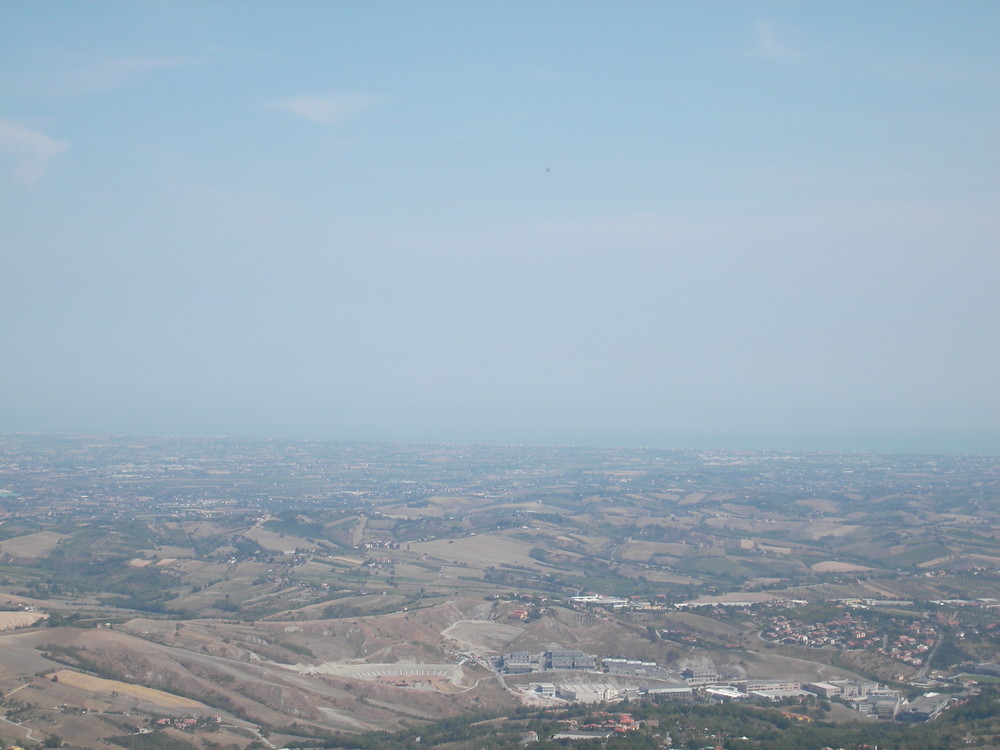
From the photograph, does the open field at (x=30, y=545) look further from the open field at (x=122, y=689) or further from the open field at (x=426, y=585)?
the open field at (x=122, y=689)

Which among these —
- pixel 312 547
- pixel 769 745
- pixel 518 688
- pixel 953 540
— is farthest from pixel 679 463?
pixel 769 745

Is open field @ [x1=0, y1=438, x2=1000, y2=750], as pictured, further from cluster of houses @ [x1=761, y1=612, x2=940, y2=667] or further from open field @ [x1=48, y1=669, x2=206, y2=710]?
cluster of houses @ [x1=761, y1=612, x2=940, y2=667]

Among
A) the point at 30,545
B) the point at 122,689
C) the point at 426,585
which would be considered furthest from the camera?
the point at 30,545

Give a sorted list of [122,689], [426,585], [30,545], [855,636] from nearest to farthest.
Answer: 1. [122,689]
2. [855,636]
3. [426,585]
4. [30,545]

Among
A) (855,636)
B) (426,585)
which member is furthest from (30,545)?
(855,636)

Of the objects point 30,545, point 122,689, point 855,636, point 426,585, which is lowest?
point 426,585

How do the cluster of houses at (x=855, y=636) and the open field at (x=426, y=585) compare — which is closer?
the open field at (x=426, y=585)

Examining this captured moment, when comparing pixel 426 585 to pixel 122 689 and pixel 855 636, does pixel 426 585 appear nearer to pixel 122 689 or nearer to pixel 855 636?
pixel 855 636

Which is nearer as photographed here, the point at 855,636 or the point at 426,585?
the point at 855,636

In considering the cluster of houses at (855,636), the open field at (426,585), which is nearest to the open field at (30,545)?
the open field at (426,585)

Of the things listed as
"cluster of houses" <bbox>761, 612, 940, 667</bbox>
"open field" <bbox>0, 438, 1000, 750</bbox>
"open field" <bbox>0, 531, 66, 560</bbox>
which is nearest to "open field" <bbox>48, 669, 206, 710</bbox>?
"open field" <bbox>0, 438, 1000, 750</bbox>

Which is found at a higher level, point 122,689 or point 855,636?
point 122,689
